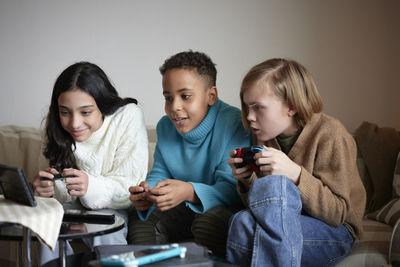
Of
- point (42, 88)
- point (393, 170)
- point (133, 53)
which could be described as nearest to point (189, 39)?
point (133, 53)

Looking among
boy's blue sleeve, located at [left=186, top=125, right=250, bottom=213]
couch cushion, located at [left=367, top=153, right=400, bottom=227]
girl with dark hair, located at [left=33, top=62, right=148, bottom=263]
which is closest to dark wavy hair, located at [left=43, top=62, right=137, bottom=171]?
girl with dark hair, located at [left=33, top=62, right=148, bottom=263]

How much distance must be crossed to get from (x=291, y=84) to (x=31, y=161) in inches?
47.5

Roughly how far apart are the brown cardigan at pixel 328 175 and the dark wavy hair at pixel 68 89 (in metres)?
0.61

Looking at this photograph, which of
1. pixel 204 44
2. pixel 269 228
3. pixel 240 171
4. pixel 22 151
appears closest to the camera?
pixel 269 228

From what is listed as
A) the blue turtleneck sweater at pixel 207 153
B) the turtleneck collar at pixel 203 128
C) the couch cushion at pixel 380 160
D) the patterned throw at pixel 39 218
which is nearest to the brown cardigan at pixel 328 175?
the blue turtleneck sweater at pixel 207 153

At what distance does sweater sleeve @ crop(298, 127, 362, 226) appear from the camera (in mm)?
1233

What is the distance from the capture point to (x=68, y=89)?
5.23 ft

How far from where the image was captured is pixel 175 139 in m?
1.63

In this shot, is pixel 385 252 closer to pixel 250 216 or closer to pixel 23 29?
pixel 250 216

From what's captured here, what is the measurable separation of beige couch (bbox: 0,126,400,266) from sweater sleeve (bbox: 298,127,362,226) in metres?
0.15

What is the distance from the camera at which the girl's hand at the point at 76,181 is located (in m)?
1.38

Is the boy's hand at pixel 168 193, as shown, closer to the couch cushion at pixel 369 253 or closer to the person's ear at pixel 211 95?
the person's ear at pixel 211 95

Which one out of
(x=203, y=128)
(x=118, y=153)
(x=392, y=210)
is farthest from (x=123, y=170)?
(x=392, y=210)

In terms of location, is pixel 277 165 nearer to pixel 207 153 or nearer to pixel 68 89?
pixel 207 153
